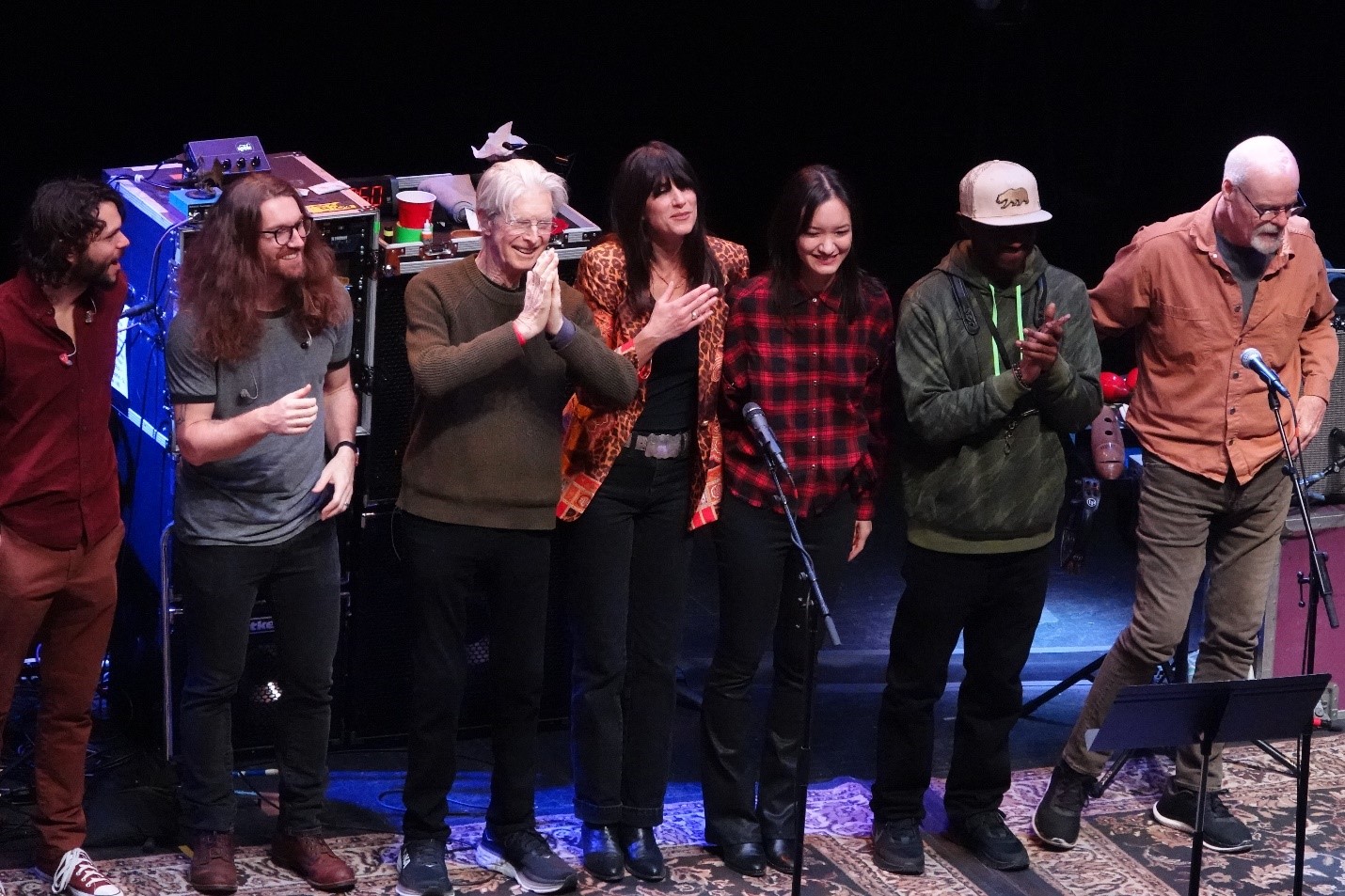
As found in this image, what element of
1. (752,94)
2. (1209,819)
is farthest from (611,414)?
(752,94)

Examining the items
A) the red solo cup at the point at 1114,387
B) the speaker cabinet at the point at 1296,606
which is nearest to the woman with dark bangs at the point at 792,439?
the red solo cup at the point at 1114,387

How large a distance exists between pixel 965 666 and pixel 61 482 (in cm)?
229

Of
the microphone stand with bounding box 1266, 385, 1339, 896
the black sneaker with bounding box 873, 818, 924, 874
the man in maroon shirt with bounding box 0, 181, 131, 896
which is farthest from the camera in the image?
the black sneaker with bounding box 873, 818, 924, 874

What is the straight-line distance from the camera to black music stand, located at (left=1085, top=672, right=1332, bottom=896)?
3848 millimetres

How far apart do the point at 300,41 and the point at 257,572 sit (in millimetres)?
2391

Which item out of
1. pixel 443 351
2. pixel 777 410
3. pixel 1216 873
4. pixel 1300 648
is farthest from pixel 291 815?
pixel 1300 648

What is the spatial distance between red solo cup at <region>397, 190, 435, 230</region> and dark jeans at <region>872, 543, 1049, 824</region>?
1573mm

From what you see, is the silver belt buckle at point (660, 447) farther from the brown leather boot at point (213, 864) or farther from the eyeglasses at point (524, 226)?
the brown leather boot at point (213, 864)

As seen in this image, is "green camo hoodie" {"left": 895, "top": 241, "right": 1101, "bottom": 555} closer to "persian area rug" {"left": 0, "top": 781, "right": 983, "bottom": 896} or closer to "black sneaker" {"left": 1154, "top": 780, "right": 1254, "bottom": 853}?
"persian area rug" {"left": 0, "top": 781, "right": 983, "bottom": 896}

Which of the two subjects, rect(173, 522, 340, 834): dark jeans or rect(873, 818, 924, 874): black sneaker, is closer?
rect(173, 522, 340, 834): dark jeans

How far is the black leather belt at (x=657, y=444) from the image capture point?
4418mm

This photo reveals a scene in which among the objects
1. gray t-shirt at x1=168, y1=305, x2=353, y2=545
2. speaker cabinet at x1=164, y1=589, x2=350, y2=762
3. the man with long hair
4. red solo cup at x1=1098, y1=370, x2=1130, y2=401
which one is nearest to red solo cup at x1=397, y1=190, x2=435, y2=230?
the man with long hair

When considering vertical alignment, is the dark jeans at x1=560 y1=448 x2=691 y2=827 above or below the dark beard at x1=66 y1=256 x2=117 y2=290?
below

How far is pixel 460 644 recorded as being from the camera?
440 cm
